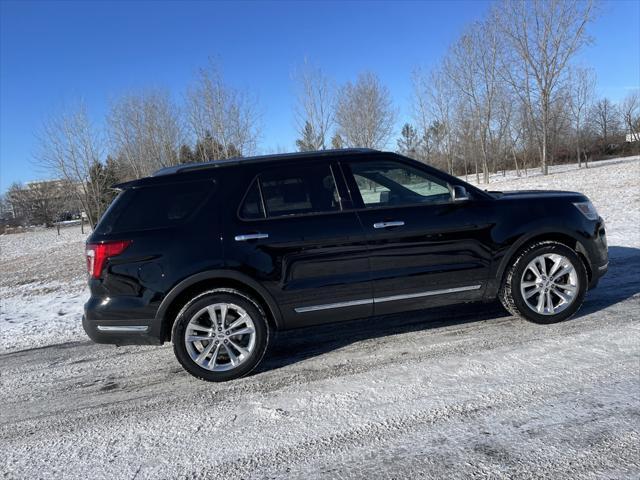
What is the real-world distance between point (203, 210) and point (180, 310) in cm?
90

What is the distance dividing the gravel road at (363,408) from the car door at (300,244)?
1.81 ft

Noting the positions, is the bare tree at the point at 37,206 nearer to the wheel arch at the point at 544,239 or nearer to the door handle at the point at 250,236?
the door handle at the point at 250,236

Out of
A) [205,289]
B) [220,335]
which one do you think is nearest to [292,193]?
[205,289]

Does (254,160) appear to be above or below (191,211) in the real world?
above

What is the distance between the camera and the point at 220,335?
365 cm

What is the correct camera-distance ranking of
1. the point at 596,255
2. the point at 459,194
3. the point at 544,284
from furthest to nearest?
the point at 596,255 → the point at 544,284 → the point at 459,194

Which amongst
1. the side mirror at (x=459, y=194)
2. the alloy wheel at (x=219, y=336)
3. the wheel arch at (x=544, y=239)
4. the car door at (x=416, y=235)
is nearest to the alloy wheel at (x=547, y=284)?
the wheel arch at (x=544, y=239)

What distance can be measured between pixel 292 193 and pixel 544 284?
2.67 meters

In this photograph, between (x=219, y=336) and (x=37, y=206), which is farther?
(x=37, y=206)

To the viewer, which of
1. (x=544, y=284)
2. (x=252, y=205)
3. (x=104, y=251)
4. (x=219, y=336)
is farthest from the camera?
(x=544, y=284)

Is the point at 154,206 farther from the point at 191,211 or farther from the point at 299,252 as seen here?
the point at 299,252

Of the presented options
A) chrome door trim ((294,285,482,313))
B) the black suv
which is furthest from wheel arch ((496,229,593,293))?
chrome door trim ((294,285,482,313))

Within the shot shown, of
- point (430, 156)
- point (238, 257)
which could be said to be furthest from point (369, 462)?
point (430, 156)

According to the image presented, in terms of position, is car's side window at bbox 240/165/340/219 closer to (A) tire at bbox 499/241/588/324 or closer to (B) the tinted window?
(B) the tinted window
